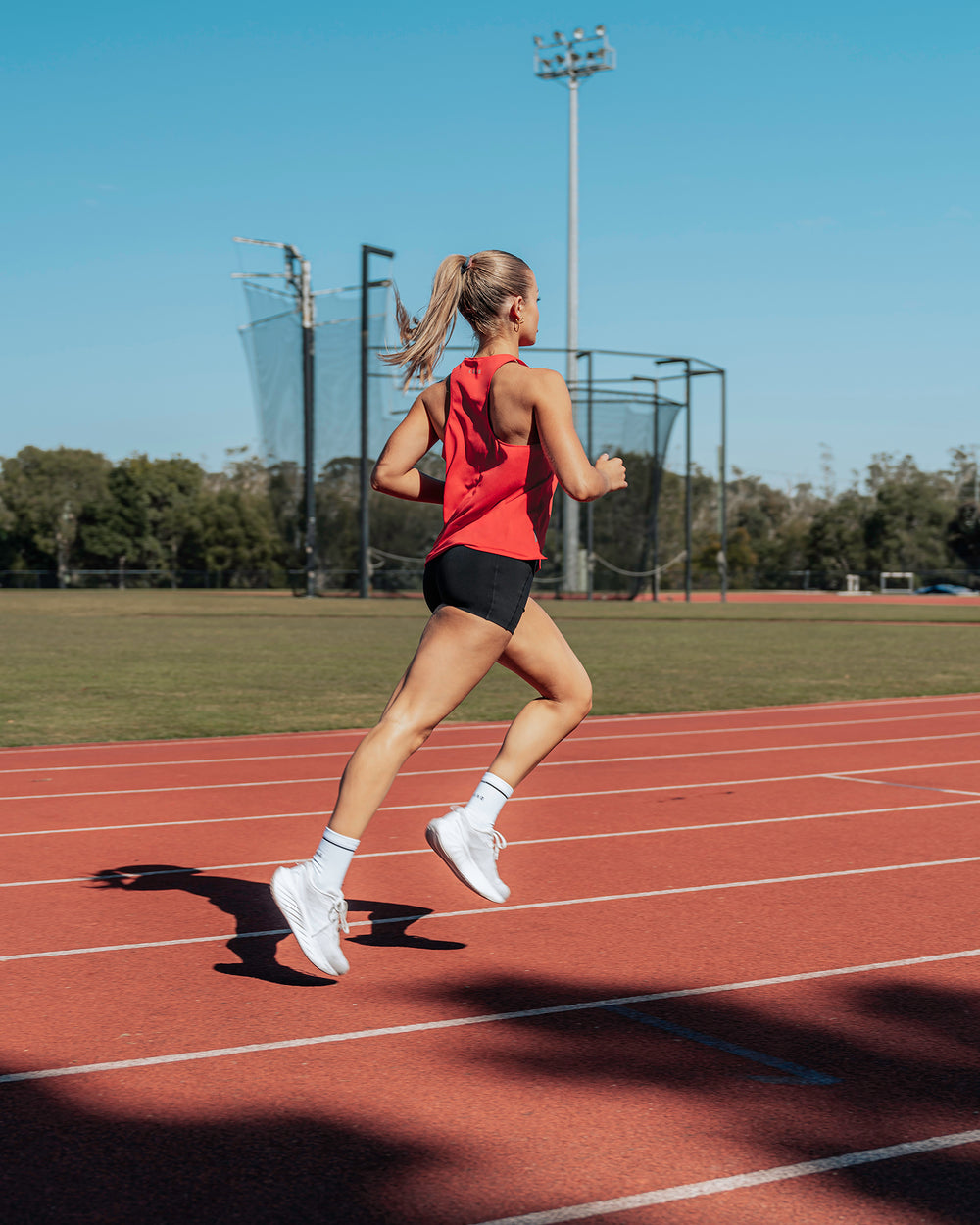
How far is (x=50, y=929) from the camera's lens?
468cm

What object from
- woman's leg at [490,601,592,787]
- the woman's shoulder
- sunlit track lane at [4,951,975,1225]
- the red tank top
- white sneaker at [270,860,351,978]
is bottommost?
sunlit track lane at [4,951,975,1225]

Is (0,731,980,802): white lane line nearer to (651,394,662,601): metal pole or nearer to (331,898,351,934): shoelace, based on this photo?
(331,898,351,934): shoelace

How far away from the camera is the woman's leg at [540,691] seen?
14.1ft

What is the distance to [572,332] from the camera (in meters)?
49.9

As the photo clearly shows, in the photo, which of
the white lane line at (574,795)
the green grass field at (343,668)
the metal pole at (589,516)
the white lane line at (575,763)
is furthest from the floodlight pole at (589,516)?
the white lane line at (574,795)

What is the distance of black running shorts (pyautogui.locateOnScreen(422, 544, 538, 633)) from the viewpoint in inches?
158

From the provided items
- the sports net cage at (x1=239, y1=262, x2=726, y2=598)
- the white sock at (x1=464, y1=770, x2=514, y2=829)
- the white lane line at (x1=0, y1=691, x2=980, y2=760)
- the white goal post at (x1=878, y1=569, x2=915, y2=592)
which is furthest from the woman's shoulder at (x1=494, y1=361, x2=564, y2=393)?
the white goal post at (x1=878, y1=569, x2=915, y2=592)

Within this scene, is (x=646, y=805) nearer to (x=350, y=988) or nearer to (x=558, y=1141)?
(x=350, y=988)

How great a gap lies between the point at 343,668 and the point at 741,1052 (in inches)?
553

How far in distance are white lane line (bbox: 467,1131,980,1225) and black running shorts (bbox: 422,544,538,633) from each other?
177cm

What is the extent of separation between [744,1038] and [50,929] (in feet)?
7.92

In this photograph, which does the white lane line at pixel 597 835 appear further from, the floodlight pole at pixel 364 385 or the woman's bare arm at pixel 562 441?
the floodlight pole at pixel 364 385

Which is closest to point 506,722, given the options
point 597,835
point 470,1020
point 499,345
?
point 597,835

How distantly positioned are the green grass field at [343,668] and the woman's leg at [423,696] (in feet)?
22.1
